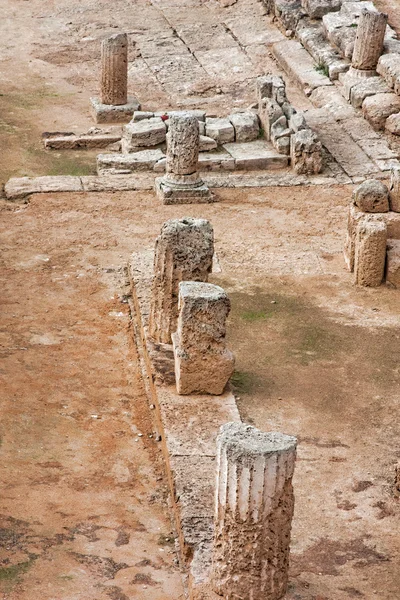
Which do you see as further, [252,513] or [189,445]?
[189,445]

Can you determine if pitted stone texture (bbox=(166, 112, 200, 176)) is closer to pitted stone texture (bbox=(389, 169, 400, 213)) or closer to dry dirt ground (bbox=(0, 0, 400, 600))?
dry dirt ground (bbox=(0, 0, 400, 600))

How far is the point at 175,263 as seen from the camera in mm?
11594

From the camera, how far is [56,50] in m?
24.3

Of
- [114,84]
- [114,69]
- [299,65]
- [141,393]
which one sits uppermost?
[114,69]

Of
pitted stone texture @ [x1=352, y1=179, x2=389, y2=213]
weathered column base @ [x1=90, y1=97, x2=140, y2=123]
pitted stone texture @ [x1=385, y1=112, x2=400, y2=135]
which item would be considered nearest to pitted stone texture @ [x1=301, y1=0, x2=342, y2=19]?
weathered column base @ [x1=90, y1=97, x2=140, y2=123]

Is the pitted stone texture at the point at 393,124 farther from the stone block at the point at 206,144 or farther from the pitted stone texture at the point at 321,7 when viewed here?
the pitted stone texture at the point at 321,7

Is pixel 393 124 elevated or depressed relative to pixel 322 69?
depressed

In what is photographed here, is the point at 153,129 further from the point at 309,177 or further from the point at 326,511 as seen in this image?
the point at 326,511

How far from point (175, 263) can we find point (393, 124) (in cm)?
811

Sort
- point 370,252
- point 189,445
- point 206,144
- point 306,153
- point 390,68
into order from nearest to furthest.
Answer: point 189,445 < point 370,252 < point 306,153 < point 206,144 < point 390,68

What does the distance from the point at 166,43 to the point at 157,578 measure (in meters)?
17.0

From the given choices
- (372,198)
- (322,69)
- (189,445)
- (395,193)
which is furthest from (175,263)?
(322,69)

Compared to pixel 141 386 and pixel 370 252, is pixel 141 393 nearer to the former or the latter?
pixel 141 386

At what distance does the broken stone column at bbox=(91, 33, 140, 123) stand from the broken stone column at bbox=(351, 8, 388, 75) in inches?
153
